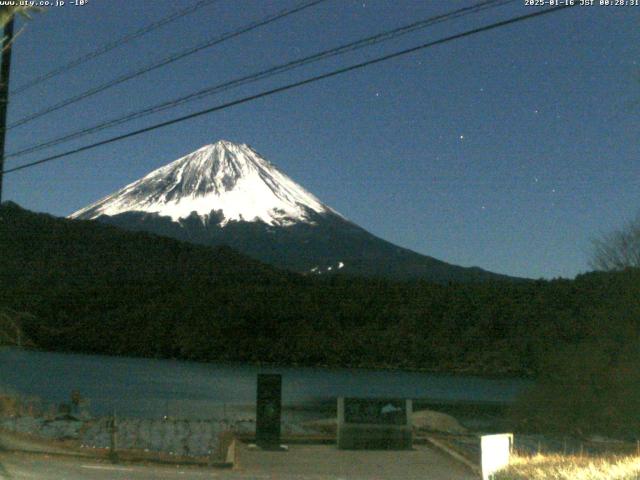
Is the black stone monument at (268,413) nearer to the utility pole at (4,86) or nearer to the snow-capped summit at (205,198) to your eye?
the utility pole at (4,86)

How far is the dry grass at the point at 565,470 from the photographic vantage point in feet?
30.2

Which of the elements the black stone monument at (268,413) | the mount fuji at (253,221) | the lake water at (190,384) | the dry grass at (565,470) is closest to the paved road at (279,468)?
the black stone monument at (268,413)

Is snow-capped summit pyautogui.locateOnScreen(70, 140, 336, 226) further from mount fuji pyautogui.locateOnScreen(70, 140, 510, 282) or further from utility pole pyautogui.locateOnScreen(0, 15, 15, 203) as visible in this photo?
utility pole pyautogui.locateOnScreen(0, 15, 15, 203)

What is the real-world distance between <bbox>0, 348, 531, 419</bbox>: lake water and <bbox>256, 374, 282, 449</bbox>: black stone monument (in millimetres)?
11629

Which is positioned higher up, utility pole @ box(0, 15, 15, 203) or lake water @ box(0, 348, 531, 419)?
utility pole @ box(0, 15, 15, 203)

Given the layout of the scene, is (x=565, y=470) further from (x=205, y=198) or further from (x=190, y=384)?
(x=205, y=198)

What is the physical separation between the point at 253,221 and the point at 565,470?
9645 cm

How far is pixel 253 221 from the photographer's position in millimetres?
105812

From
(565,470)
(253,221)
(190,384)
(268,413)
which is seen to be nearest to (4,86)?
(268,413)

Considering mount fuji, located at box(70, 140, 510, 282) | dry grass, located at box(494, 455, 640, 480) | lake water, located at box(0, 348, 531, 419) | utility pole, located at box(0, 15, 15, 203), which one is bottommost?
dry grass, located at box(494, 455, 640, 480)

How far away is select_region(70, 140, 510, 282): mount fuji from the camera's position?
90375mm

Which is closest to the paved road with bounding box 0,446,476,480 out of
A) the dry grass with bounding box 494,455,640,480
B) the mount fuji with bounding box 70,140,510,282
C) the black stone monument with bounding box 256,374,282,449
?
the black stone monument with bounding box 256,374,282,449

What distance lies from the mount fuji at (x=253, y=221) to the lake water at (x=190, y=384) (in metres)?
39.4

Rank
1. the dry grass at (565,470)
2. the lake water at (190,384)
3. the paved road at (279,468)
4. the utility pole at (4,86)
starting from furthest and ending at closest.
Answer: the lake water at (190,384) < the utility pole at (4,86) < the paved road at (279,468) < the dry grass at (565,470)
